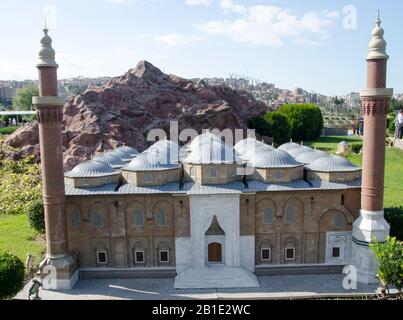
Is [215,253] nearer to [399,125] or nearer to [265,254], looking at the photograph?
[265,254]

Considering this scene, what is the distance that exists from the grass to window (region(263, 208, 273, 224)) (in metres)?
15.6

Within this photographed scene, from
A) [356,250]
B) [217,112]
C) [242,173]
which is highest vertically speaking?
[217,112]

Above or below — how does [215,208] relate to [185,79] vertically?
below

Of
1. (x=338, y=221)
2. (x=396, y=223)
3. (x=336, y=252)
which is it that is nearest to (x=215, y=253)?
(x=336, y=252)

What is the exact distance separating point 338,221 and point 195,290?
9.55 meters

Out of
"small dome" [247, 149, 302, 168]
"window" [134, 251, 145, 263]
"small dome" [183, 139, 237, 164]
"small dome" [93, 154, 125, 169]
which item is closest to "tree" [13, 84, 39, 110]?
"small dome" [93, 154, 125, 169]

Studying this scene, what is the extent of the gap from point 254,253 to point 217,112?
35849 mm

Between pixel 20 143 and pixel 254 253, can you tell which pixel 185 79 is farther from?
pixel 254 253

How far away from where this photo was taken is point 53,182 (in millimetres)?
21828

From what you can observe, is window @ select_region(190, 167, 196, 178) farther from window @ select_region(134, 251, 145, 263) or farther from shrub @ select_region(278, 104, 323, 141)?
shrub @ select_region(278, 104, 323, 141)

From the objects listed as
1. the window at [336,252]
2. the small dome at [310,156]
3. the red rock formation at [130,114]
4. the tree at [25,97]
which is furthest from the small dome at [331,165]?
the tree at [25,97]
